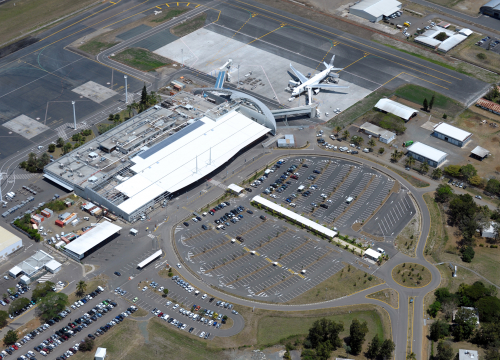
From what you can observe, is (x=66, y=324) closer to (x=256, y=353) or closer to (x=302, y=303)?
(x=256, y=353)

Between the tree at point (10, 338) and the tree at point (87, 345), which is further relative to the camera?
the tree at point (10, 338)

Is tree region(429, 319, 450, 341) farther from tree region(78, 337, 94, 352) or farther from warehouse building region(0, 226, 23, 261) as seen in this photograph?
warehouse building region(0, 226, 23, 261)

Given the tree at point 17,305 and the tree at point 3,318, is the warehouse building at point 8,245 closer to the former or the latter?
the tree at point 17,305

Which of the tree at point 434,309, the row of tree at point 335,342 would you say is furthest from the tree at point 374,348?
the tree at point 434,309

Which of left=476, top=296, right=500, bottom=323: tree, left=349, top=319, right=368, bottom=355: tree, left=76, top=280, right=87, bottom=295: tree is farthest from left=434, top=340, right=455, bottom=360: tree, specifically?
left=76, top=280, right=87, bottom=295: tree

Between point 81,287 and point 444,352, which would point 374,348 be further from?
point 81,287

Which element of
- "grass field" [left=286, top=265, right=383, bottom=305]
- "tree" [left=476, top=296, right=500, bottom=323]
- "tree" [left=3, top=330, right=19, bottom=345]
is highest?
"tree" [left=476, top=296, right=500, bottom=323]
